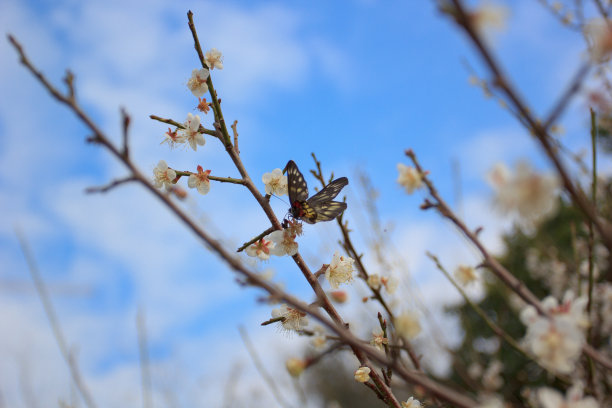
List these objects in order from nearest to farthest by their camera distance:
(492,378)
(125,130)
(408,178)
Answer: (125,130), (408,178), (492,378)

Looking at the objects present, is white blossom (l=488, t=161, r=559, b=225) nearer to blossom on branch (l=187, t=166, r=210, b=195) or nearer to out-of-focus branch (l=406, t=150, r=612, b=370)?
out-of-focus branch (l=406, t=150, r=612, b=370)

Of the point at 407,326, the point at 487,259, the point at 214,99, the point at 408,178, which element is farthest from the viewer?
the point at 214,99

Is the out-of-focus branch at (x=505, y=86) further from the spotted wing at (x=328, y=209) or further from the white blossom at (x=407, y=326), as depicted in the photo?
the spotted wing at (x=328, y=209)

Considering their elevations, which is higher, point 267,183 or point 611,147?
point 611,147

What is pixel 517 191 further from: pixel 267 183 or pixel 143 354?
pixel 143 354

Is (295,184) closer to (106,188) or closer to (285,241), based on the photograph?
(285,241)

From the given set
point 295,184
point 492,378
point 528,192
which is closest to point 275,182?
point 295,184

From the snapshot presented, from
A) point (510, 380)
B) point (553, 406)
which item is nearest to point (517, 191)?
point (553, 406)
